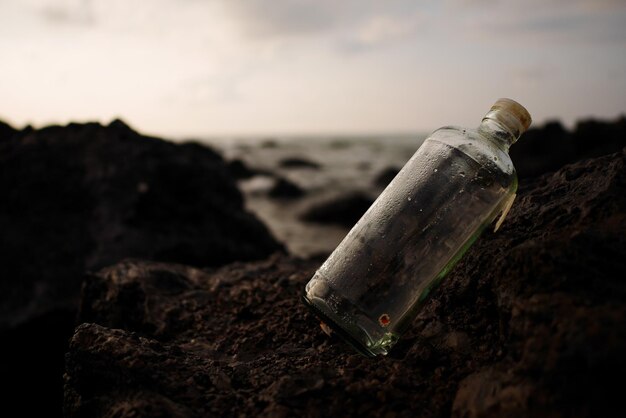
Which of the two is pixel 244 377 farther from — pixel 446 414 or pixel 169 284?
pixel 169 284

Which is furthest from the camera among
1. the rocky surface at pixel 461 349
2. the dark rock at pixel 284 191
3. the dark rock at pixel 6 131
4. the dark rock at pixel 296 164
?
the dark rock at pixel 296 164

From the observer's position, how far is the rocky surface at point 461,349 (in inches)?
38.2

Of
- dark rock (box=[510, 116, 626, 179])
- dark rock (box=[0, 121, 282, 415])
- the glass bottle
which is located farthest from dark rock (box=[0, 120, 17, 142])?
dark rock (box=[510, 116, 626, 179])

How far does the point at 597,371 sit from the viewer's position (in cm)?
91

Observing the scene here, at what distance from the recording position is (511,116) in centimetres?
149

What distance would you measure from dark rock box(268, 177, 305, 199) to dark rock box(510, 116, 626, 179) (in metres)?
4.21

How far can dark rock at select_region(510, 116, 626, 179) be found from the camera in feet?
25.3

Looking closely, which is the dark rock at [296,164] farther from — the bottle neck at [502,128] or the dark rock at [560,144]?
the bottle neck at [502,128]

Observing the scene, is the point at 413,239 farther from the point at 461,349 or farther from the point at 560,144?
the point at 560,144

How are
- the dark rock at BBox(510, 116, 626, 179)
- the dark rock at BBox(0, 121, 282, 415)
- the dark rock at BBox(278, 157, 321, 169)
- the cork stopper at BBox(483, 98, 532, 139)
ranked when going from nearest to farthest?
1. the cork stopper at BBox(483, 98, 532, 139)
2. the dark rock at BBox(0, 121, 282, 415)
3. the dark rock at BBox(510, 116, 626, 179)
4. the dark rock at BBox(278, 157, 321, 169)

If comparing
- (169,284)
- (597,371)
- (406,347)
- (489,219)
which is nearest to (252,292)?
(169,284)

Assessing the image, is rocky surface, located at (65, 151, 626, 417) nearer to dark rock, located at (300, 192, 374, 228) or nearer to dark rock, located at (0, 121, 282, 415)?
dark rock, located at (0, 121, 282, 415)

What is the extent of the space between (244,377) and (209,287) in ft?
2.75

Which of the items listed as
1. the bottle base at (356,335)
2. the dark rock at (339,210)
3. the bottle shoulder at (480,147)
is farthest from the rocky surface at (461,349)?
the dark rock at (339,210)
